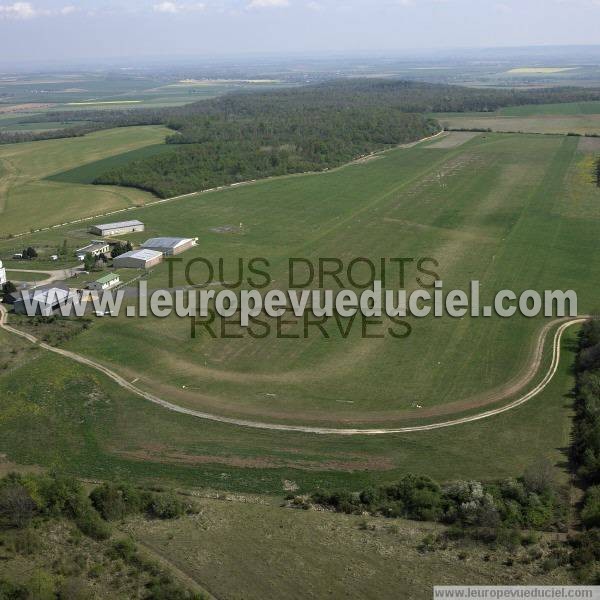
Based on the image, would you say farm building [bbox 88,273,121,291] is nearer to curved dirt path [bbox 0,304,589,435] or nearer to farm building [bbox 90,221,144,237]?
curved dirt path [bbox 0,304,589,435]

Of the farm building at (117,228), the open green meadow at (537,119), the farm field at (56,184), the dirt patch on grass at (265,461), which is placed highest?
the open green meadow at (537,119)

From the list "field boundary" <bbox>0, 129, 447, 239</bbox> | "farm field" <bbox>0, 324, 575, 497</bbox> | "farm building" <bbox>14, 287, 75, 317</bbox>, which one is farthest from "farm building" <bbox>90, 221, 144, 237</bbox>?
"farm field" <bbox>0, 324, 575, 497</bbox>

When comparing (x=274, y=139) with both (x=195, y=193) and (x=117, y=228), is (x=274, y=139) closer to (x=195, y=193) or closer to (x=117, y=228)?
(x=195, y=193)

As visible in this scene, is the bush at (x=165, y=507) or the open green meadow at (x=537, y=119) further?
the open green meadow at (x=537, y=119)

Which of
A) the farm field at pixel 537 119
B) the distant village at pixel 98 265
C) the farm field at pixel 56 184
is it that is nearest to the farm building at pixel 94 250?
the distant village at pixel 98 265

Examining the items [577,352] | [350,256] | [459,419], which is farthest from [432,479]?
[350,256]

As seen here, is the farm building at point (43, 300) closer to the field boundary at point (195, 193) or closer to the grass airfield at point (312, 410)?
the grass airfield at point (312, 410)

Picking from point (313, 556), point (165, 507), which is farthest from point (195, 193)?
point (313, 556)
